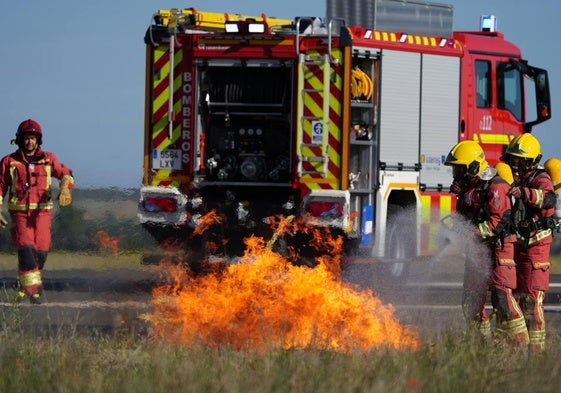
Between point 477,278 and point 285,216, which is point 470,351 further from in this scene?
point 285,216

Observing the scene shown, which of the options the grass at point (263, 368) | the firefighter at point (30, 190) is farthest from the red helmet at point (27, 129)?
the grass at point (263, 368)

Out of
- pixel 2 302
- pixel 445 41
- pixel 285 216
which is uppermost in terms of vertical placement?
pixel 445 41

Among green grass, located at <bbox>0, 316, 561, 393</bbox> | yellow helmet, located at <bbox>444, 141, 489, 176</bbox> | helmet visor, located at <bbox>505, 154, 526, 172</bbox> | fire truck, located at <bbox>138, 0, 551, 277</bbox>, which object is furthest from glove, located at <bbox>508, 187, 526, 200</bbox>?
fire truck, located at <bbox>138, 0, 551, 277</bbox>

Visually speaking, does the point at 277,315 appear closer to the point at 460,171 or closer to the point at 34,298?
the point at 460,171

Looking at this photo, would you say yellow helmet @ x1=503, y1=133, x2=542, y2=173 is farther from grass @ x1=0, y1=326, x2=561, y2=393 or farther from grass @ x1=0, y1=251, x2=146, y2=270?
grass @ x1=0, y1=251, x2=146, y2=270

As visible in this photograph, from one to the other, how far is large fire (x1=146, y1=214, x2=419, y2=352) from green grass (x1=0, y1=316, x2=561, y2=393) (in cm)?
39

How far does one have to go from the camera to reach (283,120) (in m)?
13.2

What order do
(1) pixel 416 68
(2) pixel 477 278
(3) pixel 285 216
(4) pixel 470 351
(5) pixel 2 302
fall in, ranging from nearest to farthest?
1. (4) pixel 470 351
2. (2) pixel 477 278
3. (5) pixel 2 302
4. (3) pixel 285 216
5. (1) pixel 416 68

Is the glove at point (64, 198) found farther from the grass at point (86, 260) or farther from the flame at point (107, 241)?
the grass at point (86, 260)

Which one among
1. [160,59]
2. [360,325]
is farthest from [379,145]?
[360,325]

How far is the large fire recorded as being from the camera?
25.5ft

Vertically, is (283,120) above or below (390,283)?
above

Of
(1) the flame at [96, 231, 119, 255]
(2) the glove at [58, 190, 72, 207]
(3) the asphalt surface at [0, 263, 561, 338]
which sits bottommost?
(3) the asphalt surface at [0, 263, 561, 338]

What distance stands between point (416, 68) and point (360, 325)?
243 inches
